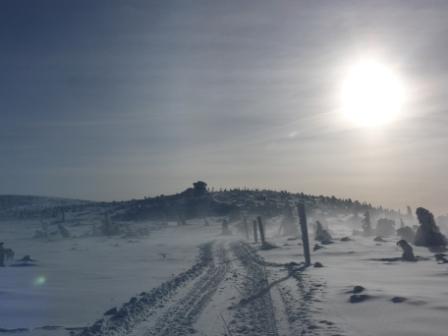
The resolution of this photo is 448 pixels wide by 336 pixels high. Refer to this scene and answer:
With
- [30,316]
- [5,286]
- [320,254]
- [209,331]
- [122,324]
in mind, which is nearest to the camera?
[209,331]

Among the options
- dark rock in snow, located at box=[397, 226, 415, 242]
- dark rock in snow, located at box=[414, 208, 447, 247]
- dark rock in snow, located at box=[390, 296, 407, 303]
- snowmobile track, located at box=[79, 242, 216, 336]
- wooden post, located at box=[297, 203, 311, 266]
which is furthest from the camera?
dark rock in snow, located at box=[397, 226, 415, 242]

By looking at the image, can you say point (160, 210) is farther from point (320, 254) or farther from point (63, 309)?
point (63, 309)

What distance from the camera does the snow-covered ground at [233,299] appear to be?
37.3 feet

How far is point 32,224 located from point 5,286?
8316 centimetres

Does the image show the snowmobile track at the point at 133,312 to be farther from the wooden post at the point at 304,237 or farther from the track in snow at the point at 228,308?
the wooden post at the point at 304,237

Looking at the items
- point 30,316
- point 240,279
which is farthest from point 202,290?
point 30,316

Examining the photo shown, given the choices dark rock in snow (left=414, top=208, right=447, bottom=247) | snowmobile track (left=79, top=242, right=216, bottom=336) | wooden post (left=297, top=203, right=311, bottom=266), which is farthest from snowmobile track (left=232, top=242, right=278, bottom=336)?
dark rock in snow (left=414, top=208, right=447, bottom=247)

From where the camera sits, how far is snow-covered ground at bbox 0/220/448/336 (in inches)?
448

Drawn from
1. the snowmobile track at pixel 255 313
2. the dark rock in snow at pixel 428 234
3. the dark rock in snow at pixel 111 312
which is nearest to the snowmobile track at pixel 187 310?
the snowmobile track at pixel 255 313

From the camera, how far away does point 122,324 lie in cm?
1250

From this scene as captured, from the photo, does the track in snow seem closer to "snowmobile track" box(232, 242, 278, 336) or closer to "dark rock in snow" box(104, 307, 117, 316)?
"snowmobile track" box(232, 242, 278, 336)

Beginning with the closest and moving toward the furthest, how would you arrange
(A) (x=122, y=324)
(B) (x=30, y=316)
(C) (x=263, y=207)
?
(A) (x=122, y=324), (B) (x=30, y=316), (C) (x=263, y=207)

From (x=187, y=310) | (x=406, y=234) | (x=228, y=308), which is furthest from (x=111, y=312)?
(x=406, y=234)

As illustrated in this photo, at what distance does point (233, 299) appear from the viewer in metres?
15.3
